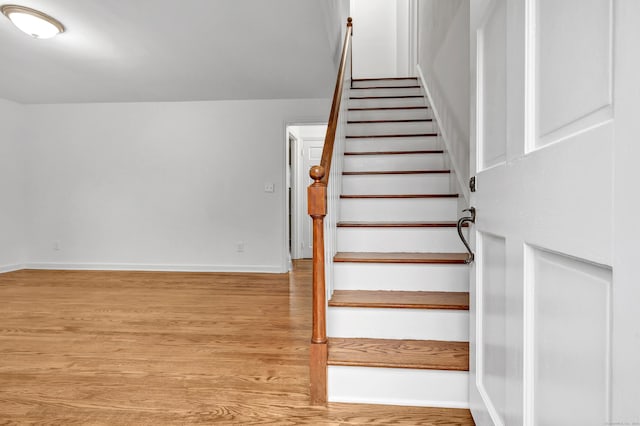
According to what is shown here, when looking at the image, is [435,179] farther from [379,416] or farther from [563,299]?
[563,299]

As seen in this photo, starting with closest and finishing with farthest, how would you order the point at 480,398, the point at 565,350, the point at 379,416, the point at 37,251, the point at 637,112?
the point at 637,112 → the point at 565,350 → the point at 480,398 → the point at 379,416 → the point at 37,251

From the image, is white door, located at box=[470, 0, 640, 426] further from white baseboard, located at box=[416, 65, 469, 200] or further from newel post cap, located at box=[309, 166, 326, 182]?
white baseboard, located at box=[416, 65, 469, 200]

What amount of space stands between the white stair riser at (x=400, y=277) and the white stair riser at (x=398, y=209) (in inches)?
24.1

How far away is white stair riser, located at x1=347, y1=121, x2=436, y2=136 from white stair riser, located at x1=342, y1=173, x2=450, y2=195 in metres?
0.86

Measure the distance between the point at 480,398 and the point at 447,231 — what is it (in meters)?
1.15

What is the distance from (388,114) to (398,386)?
9.38 ft

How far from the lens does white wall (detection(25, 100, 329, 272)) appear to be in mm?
4969

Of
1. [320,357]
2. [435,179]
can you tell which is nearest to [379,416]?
[320,357]

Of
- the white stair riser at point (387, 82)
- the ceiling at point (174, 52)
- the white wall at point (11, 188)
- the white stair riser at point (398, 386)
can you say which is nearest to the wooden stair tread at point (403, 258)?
the white stair riser at point (398, 386)

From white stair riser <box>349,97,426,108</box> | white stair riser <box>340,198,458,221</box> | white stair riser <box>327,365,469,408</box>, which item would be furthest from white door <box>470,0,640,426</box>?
white stair riser <box>349,97,426,108</box>

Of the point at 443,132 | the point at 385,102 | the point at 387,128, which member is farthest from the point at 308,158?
the point at 443,132

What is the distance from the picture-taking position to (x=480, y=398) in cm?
138

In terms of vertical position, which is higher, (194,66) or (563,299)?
(194,66)

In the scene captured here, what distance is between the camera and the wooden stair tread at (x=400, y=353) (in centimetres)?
166
